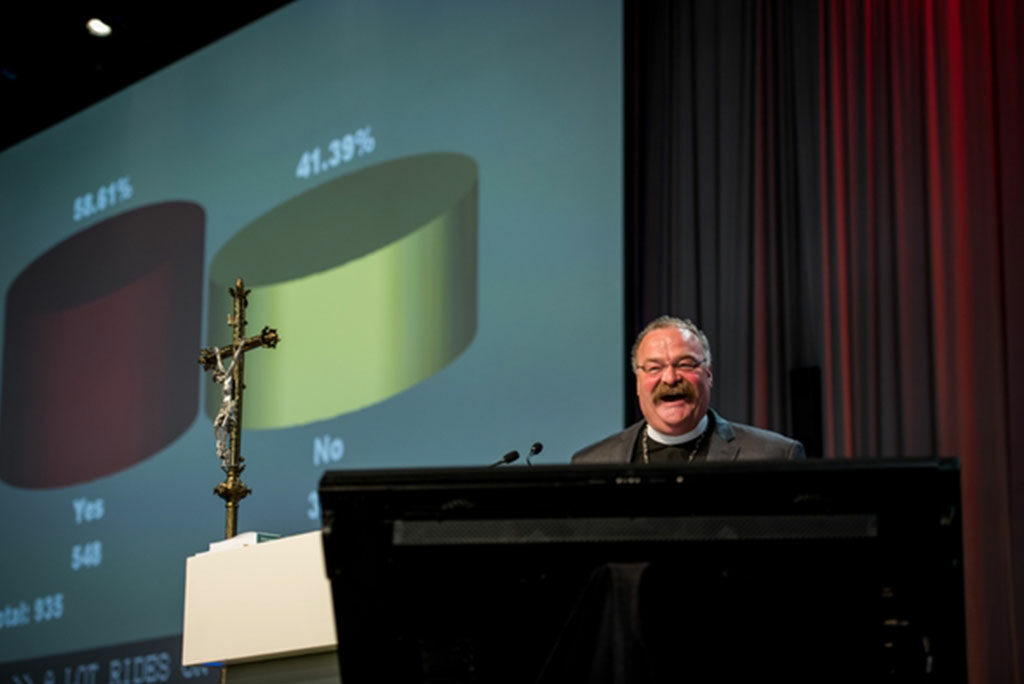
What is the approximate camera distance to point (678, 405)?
9.87 feet

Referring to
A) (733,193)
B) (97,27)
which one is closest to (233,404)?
(733,193)

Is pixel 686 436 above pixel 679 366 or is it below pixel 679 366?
below

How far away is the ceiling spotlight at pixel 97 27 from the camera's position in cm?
577

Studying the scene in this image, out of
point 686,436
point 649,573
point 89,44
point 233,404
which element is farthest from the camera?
point 89,44

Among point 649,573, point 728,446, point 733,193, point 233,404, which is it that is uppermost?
point 733,193

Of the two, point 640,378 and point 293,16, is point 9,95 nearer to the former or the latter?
point 293,16

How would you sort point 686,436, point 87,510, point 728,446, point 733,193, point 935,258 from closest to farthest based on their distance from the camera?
point 728,446 < point 686,436 < point 935,258 < point 733,193 < point 87,510

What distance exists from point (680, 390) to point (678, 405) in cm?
4

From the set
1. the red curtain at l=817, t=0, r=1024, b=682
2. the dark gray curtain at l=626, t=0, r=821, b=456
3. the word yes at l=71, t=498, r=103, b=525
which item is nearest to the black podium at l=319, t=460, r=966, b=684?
the red curtain at l=817, t=0, r=1024, b=682

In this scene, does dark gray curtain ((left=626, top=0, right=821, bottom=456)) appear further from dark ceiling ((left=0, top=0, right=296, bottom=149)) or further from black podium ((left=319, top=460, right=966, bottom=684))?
black podium ((left=319, top=460, right=966, bottom=684))

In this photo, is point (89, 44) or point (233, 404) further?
point (89, 44)

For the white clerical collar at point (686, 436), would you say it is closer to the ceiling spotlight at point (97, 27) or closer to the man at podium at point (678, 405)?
the man at podium at point (678, 405)

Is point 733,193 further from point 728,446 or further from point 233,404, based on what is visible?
point 233,404

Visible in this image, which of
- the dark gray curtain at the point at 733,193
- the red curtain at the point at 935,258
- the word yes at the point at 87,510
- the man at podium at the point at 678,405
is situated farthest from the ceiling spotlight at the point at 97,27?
the man at podium at the point at 678,405
